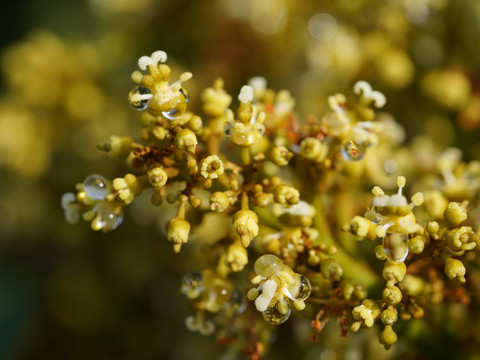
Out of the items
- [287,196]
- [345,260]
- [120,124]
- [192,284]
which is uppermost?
[287,196]

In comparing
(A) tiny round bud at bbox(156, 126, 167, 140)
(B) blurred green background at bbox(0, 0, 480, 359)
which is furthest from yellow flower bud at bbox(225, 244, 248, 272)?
(B) blurred green background at bbox(0, 0, 480, 359)

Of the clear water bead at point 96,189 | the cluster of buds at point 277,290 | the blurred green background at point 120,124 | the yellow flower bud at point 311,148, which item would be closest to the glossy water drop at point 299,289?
the cluster of buds at point 277,290

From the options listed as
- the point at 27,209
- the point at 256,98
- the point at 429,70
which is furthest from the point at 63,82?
the point at 429,70

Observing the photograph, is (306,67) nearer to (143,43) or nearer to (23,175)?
(143,43)

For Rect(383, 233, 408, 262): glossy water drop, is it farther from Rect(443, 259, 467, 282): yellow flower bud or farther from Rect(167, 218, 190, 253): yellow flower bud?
Rect(167, 218, 190, 253): yellow flower bud

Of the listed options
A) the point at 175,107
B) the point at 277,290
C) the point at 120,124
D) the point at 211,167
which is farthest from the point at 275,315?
the point at 120,124

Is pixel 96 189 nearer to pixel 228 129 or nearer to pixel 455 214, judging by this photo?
pixel 228 129
